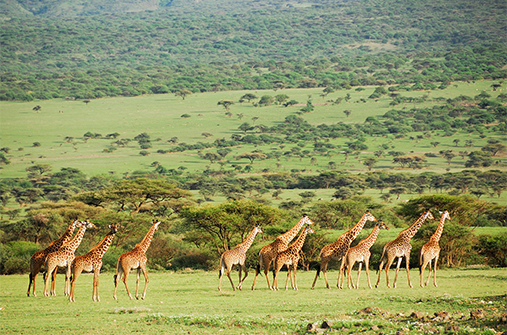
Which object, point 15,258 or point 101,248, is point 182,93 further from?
point 101,248

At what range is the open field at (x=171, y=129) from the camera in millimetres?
85938

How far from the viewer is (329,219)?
32.7 m

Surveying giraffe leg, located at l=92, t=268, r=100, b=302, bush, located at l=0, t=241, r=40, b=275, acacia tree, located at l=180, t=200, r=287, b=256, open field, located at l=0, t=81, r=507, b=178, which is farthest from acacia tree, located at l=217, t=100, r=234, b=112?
giraffe leg, located at l=92, t=268, r=100, b=302

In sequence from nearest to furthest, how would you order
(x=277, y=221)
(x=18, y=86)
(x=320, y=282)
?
(x=320, y=282), (x=277, y=221), (x=18, y=86)

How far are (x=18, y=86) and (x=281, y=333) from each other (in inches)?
5626

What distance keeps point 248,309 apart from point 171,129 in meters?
101

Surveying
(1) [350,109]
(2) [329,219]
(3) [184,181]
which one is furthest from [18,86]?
(2) [329,219]

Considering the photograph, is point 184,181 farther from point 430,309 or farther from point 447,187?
point 430,309

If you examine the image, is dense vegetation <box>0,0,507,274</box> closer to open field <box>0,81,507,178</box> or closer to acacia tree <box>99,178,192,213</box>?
acacia tree <box>99,178,192,213</box>

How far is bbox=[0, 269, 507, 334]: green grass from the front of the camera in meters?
9.73

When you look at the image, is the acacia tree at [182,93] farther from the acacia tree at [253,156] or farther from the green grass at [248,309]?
the green grass at [248,309]

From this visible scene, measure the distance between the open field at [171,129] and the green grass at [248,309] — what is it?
221 feet

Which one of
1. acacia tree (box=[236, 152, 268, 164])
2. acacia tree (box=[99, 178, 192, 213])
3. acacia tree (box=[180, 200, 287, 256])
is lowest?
acacia tree (box=[180, 200, 287, 256])

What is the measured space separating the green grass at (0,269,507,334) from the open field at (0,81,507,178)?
221 ft
